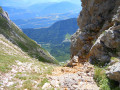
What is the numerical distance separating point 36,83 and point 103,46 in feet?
34.6

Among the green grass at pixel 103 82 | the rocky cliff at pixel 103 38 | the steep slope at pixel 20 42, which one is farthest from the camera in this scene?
the steep slope at pixel 20 42

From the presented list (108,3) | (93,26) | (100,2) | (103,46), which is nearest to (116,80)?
(103,46)

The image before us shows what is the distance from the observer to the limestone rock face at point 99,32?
53.2ft

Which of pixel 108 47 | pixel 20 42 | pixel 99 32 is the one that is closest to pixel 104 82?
pixel 108 47

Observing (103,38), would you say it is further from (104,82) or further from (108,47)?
(104,82)

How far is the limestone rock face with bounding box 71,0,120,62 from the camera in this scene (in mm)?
16219

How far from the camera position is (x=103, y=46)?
17.2 meters

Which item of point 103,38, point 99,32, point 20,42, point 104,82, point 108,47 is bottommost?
point 104,82

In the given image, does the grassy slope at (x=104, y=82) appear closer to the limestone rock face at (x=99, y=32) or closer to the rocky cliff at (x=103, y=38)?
the rocky cliff at (x=103, y=38)

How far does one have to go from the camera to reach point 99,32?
26.4 metres

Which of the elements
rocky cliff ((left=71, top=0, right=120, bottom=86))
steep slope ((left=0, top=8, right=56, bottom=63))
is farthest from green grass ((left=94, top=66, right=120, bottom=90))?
steep slope ((left=0, top=8, right=56, bottom=63))

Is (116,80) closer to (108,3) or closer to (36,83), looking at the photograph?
(36,83)

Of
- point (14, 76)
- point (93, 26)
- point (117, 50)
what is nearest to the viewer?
point (14, 76)

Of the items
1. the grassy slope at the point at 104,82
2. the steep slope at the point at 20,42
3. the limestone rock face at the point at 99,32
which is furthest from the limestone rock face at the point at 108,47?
the steep slope at the point at 20,42
